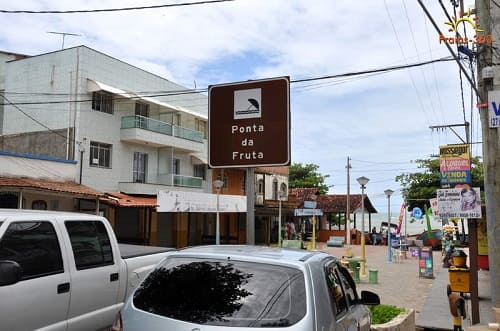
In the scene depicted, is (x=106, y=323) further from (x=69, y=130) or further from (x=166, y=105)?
(x=166, y=105)

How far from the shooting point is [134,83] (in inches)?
1043

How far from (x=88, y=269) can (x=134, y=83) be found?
871 inches

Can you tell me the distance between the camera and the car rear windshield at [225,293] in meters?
3.18

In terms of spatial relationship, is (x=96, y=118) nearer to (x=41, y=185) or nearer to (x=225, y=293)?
(x=41, y=185)

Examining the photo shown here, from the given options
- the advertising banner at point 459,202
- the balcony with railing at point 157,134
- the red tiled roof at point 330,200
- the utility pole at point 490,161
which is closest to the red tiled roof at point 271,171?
the red tiled roof at point 330,200

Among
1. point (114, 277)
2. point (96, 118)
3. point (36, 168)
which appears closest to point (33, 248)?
point (114, 277)

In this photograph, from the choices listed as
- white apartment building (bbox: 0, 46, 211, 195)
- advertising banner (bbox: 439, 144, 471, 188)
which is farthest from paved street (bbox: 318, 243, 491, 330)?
white apartment building (bbox: 0, 46, 211, 195)

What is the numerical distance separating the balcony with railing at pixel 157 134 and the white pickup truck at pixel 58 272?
1969cm

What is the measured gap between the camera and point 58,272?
5078 mm

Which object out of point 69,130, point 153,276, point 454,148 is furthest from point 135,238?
point 153,276

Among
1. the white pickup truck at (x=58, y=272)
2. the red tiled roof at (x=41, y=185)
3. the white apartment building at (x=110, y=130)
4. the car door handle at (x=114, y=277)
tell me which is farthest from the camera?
the white apartment building at (x=110, y=130)

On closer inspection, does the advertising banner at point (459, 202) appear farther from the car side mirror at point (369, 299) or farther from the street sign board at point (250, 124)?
the car side mirror at point (369, 299)

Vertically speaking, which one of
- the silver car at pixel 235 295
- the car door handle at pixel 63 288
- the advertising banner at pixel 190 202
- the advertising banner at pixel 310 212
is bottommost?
the car door handle at pixel 63 288

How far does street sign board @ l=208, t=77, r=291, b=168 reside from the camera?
619cm
